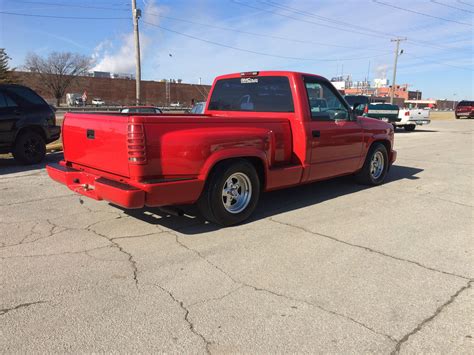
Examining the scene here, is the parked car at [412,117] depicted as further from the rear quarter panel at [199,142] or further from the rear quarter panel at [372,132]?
the rear quarter panel at [199,142]

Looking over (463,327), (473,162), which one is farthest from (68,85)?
(463,327)

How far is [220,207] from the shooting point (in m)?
4.66

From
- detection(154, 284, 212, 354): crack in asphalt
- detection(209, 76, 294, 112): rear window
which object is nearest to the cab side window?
detection(209, 76, 294, 112): rear window

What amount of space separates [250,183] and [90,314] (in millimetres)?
2551

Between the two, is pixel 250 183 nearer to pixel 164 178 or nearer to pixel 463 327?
pixel 164 178

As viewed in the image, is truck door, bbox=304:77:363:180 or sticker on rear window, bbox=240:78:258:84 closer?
truck door, bbox=304:77:363:180

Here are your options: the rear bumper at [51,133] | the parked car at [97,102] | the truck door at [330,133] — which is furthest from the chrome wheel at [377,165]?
the parked car at [97,102]

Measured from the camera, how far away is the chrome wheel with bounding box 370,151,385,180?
7358 millimetres

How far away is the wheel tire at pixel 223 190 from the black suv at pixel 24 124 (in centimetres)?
593

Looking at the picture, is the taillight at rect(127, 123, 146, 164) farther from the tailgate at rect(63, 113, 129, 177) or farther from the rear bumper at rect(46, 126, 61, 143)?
the rear bumper at rect(46, 126, 61, 143)

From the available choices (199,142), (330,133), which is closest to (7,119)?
(199,142)

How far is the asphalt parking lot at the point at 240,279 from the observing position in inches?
105

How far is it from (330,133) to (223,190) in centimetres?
207

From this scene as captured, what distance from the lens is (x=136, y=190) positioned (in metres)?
3.91
